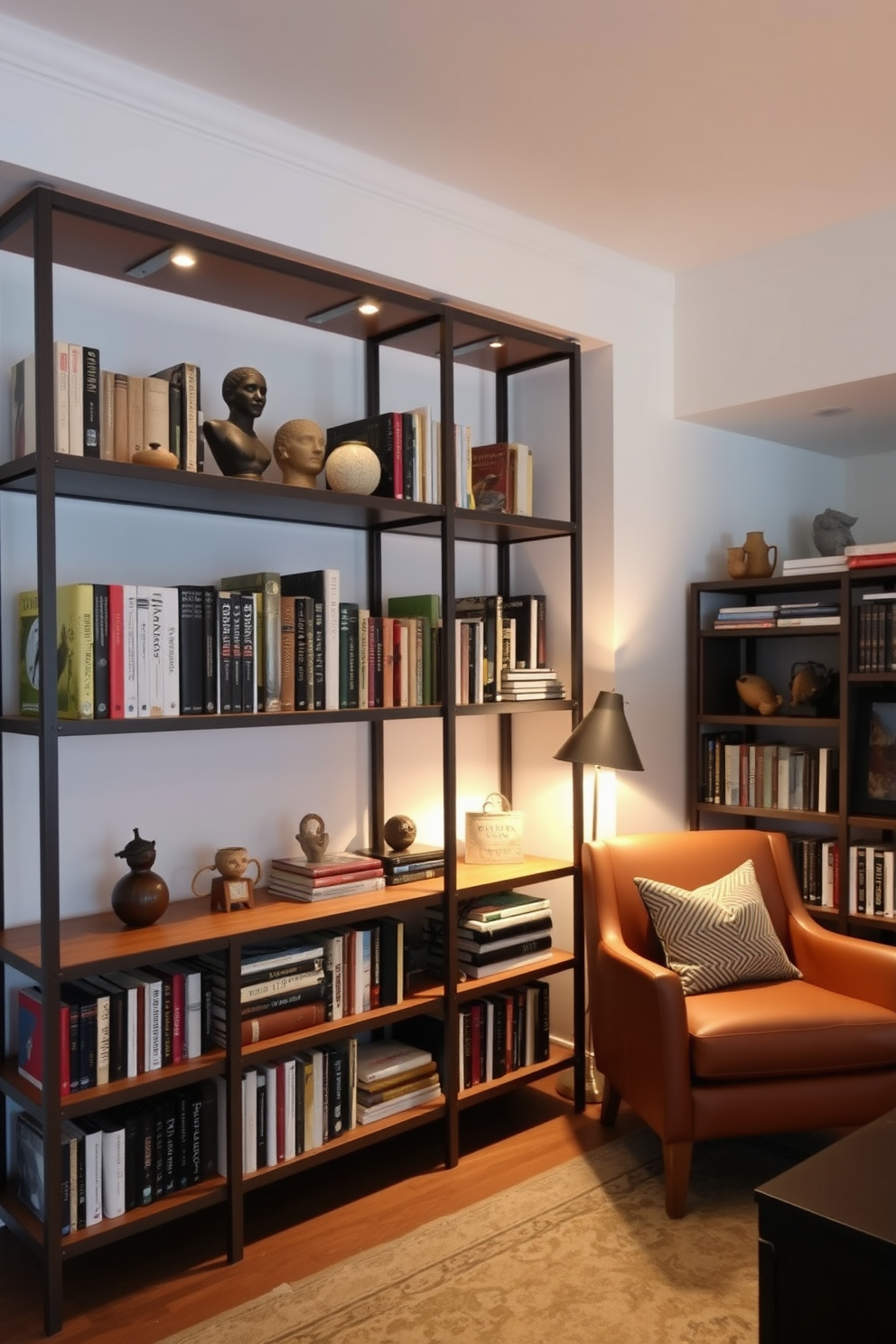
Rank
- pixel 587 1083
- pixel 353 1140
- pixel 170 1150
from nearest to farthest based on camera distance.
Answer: pixel 170 1150 < pixel 353 1140 < pixel 587 1083

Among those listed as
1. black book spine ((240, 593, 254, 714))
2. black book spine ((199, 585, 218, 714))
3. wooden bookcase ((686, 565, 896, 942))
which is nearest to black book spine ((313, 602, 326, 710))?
black book spine ((240, 593, 254, 714))

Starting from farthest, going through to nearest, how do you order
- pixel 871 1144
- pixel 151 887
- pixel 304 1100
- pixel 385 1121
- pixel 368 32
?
1. pixel 385 1121
2. pixel 304 1100
3. pixel 151 887
4. pixel 368 32
5. pixel 871 1144

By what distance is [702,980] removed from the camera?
294cm

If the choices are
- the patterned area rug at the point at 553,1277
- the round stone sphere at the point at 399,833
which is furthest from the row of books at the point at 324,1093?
the round stone sphere at the point at 399,833

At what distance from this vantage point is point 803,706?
382cm

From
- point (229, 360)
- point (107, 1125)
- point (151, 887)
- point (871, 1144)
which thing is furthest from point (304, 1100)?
point (229, 360)

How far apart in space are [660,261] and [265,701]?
2150mm

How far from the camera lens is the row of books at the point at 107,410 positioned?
227 cm

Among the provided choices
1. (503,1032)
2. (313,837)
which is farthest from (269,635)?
(503,1032)

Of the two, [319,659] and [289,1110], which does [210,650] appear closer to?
[319,659]

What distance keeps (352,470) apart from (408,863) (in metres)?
1.07

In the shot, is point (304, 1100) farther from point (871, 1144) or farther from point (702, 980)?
point (871, 1144)

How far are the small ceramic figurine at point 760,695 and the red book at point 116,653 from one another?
2.34m

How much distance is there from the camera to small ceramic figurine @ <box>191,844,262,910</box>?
2.72m
